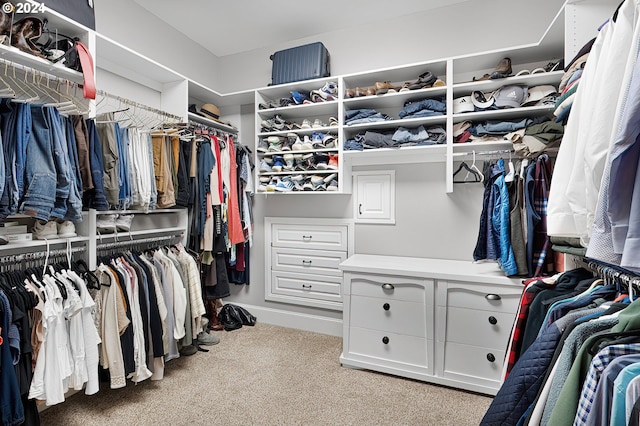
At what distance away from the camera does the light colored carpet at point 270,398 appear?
1.85 meters

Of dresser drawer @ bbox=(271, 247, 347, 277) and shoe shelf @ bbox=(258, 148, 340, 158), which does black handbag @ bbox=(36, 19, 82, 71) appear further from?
dresser drawer @ bbox=(271, 247, 347, 277)

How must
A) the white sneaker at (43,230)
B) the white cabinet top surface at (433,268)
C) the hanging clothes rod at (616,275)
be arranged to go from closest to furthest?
1. the hanging clothes rod at (616,275)
2. the white sneaker at (43,230)
3. the white cabinet top surface at (433,268)

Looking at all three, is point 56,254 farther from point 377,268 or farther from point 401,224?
point 401,224

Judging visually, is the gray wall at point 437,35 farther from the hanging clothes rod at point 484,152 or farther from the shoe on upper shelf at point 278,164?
the shoe on upper shelf at point 278,164

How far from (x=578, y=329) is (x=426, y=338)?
1.50 meters

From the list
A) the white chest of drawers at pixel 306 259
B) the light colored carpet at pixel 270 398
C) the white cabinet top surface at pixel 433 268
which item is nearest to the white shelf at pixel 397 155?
the white chest of drawers at pixel 306 259

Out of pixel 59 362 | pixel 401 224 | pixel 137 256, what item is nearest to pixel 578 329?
pixel 401 224

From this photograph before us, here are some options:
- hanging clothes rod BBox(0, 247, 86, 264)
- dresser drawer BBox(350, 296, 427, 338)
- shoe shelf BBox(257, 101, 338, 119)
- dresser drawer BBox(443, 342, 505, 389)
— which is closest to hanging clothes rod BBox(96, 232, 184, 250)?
hanging clothes rod BBox(0, 247, 86, 264)

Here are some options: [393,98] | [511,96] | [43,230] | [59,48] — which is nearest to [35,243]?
[43,230]

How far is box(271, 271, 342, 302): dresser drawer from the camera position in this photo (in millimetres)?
3051

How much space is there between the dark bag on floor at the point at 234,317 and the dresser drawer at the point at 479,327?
6.37 feet

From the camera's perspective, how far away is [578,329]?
0.84 meters

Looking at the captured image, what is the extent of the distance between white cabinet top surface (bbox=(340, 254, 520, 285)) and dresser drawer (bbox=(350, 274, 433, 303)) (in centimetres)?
5

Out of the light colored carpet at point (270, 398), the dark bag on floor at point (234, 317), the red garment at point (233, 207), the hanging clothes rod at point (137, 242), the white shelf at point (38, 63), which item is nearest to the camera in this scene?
the white shelf at point (38, 63)
